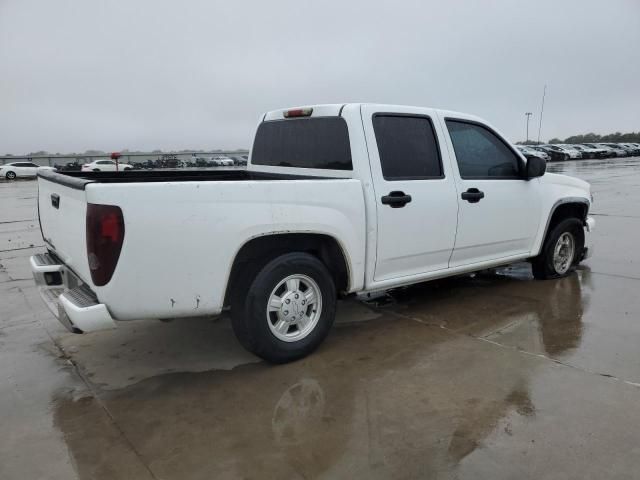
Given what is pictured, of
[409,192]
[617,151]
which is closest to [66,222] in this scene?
[409,192]

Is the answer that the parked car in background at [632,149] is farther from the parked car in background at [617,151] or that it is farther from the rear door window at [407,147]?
the rear door window at [407,147]

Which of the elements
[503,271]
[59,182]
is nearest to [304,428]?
[59,182]

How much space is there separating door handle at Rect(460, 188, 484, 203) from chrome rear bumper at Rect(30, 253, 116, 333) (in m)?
3.12

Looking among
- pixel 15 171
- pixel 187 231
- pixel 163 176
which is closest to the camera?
pixel 187 231

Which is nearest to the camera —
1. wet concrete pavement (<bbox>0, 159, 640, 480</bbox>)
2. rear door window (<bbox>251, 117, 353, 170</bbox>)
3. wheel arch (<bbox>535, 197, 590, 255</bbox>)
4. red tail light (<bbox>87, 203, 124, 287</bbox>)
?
wet concrete pavement (<bbox>0, 159, 640, 480</bbox>)

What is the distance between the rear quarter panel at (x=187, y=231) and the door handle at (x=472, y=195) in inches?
65.8

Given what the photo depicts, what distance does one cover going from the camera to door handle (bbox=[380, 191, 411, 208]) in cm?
403

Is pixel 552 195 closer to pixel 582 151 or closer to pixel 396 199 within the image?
pixel 396 199

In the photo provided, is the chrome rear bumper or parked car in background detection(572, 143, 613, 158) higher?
parked car in background detection(572, 143, 613, 158)

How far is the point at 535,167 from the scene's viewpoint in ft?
Result: 17.0

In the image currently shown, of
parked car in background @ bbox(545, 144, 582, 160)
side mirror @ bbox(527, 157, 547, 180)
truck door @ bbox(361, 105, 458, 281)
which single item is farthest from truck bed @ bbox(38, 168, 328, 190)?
parked car in background @ bbox(545, 144, 582, 160)

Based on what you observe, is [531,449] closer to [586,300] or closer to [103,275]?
[103,275]

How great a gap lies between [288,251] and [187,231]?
87 centimetres

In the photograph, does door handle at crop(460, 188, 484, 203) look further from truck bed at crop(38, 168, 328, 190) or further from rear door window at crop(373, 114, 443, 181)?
truck bed at crop(38, 168, 328, 190)
